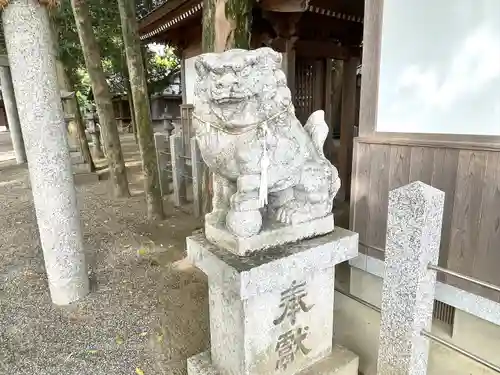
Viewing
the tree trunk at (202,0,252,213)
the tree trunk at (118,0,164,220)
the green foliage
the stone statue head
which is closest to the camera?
the stone statue head

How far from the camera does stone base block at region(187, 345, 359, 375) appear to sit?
2297 mm

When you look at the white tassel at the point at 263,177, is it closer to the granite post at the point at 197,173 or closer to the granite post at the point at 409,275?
the granite post at the point at 409,275

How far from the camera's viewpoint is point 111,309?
3588 millimetres

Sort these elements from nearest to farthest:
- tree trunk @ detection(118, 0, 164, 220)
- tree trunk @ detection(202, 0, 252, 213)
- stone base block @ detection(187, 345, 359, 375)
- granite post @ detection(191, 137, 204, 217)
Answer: stone base block @ detection(187, 345, 359, 375) → tree trunk @ detection(202, 0, 252, 213) → tree trunk @ detection(118, 0, 164, 220) → granite post @ detection(191, 137, 204, 217)

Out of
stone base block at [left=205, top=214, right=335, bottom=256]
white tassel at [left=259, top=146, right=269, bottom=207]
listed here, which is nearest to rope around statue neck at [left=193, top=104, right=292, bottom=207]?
white tassel at [left=259, top=146, right=269, bottom=207]

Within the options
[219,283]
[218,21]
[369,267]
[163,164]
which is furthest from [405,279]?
[163,164]

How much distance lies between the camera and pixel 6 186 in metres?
9.02

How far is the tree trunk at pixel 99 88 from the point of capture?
Answer: 18.9 feet

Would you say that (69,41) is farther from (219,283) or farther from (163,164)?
(219,283)

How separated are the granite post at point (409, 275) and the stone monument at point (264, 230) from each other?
0.26 meters

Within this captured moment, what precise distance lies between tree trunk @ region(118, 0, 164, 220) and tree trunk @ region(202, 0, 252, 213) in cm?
187

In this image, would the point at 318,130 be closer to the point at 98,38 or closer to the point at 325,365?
the point at 325,365

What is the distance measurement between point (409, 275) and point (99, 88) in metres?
5.58

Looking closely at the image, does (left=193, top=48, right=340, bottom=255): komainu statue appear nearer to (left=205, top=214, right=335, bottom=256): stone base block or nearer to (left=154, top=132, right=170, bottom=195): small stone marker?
(left=205, top=214, right=335, bottom=256): stone base block
